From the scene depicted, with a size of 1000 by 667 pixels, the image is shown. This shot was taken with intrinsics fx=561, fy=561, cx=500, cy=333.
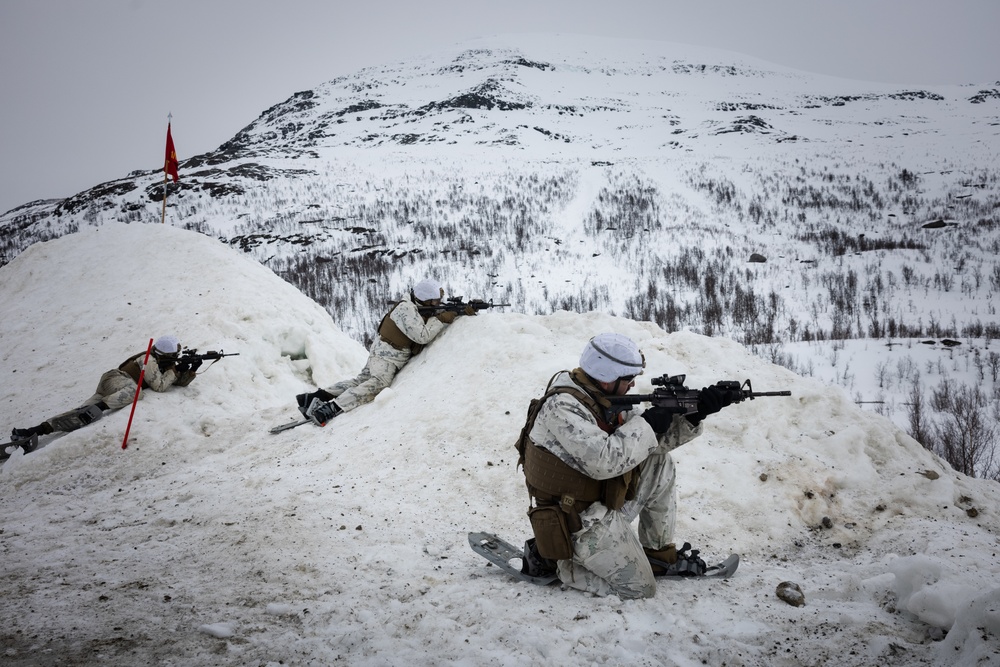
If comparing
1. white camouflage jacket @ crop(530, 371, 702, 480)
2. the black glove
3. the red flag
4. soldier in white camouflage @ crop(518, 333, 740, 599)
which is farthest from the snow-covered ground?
the red flag

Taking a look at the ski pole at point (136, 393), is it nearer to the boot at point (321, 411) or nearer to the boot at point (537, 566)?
the boot at point (321, 411)

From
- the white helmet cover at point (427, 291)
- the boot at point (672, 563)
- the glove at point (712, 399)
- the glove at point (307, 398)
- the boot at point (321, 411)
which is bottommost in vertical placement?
the boot at point (672, 563)

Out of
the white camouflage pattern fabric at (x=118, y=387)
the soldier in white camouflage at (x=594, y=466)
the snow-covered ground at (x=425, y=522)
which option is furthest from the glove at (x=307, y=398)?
the soldier in white camouflage at (x=594, y=466)

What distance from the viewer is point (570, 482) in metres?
3.25

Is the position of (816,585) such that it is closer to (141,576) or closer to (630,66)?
(141,576)

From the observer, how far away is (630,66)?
89.5 meters

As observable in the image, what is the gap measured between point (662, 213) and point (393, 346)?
85.9 feet

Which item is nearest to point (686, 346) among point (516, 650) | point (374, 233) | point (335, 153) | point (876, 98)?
point (516, 650)

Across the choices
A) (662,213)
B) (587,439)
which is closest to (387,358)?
(587,439)

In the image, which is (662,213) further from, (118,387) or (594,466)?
(594,466)

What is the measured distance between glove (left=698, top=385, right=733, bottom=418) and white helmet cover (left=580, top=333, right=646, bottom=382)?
0.41m

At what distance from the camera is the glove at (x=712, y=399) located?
3.30m

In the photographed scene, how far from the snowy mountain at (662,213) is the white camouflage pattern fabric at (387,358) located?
7188mm

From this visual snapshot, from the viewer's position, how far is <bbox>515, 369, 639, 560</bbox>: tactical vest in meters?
3.25
